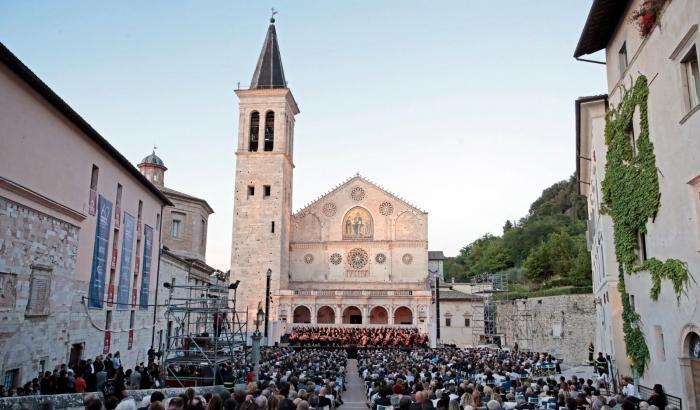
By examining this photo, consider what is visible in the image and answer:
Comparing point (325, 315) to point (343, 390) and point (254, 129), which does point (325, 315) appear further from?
point (343, 390)

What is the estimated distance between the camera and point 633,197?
1206 centimetres

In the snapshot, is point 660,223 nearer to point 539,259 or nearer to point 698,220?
point 698,220

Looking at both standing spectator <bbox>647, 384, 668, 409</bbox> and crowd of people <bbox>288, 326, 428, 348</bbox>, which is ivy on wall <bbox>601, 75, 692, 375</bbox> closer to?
standing spectator <bbox>647, 384, 668, 409</bbox>

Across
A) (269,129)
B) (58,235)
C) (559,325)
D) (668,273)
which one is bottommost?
(559,325)

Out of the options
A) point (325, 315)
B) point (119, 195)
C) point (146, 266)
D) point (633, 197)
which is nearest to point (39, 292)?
point (119, 195)

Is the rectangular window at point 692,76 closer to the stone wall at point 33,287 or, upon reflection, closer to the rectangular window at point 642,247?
the rectangular window at point 642,247

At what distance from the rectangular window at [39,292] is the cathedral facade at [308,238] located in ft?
101

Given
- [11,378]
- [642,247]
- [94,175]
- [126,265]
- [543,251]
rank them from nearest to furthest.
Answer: [11,378], [642,247], [94,175], [126,265], [543,251]

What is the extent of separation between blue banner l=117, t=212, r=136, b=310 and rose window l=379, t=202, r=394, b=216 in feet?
98.0

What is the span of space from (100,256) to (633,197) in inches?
602

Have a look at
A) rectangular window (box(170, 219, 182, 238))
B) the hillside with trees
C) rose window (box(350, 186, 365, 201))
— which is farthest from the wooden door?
rose window (box(350, 186, 365, 201))

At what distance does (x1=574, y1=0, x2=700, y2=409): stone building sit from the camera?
30.3 ft

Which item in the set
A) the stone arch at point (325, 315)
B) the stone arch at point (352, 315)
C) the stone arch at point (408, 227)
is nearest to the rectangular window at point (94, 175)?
the stone arch at point (325, 315)

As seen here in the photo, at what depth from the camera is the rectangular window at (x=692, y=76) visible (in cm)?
918
